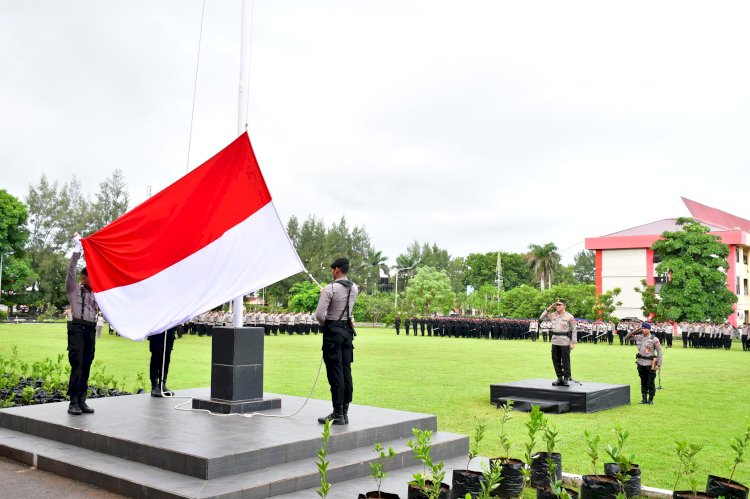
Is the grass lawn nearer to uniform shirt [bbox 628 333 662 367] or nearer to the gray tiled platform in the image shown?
uniform shirt [bbox 628 333 662 367]

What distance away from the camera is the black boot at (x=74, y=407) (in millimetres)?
7184

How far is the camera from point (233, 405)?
7.31m

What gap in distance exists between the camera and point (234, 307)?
7.61 meters

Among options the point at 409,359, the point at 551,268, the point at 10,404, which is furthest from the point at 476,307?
the point at 10,404

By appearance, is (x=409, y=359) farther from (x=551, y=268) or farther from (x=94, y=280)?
(x=551, y=268)

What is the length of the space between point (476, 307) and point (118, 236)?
195 ft

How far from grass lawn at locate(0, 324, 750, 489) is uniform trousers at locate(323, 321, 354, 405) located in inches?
41.4

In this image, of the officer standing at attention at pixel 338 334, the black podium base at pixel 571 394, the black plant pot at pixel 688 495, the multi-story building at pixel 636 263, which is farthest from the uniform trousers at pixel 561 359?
the multi-story building at pixel 636 263

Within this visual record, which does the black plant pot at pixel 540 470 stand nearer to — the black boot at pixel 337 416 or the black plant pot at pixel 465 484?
the black plant pot at pixel 465 484

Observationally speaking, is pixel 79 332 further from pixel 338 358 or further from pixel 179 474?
pixel 338 358

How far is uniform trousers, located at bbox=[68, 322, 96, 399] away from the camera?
7251 mm

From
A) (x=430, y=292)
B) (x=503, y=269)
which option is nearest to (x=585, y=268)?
(x=503, y=269)

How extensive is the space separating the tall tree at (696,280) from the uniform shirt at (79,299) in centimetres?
3834

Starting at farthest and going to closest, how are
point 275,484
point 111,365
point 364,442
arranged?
point 111,365
point 364,442
point 275,484
